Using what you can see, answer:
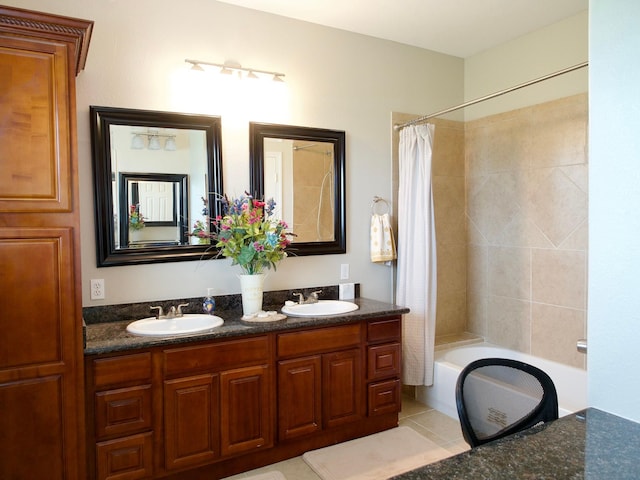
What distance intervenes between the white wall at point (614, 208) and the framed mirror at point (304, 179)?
7.27 ft

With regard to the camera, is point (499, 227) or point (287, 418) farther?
point (499, 227)

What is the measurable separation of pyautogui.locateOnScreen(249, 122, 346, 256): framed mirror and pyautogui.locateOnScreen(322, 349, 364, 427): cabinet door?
832 millimetres

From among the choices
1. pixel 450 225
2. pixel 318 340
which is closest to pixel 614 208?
pixel 318 340

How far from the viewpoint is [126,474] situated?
232cm

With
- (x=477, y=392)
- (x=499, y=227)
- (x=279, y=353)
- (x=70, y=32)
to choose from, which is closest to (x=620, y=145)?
(x=477, y=392)

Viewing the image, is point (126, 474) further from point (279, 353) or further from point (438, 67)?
point (438, 67)

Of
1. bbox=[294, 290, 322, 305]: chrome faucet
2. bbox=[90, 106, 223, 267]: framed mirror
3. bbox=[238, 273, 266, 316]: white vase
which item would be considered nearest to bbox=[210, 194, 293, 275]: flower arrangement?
bbox=[238, 273, 266, 316]: white vase

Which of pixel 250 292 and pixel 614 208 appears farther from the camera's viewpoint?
pixel 250 292

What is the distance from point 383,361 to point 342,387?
1.17ft

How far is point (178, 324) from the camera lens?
108 inches

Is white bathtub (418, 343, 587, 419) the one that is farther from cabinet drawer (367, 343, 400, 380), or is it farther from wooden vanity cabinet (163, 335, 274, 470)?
wooden vanity cabinet (163, 335, 274, 470)

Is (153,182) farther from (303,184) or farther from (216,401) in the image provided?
(216,401)

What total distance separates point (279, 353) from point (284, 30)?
226cm

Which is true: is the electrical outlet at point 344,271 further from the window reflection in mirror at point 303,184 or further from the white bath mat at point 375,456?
the white bath mat at point 375,456
